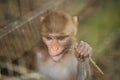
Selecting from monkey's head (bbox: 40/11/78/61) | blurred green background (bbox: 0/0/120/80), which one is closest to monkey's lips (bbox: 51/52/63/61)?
monkey's head (bbox: 40/11/78/61)

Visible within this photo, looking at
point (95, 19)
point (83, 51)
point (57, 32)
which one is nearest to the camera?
point (83, 51)

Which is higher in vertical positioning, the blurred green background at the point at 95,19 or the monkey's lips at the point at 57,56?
the blurred green background at the point at 95,19

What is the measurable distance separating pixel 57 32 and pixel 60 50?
0.07m

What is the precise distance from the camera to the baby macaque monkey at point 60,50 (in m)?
1.09

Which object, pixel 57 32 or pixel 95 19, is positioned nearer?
pixel 57 32

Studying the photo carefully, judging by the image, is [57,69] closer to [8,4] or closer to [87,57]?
[87,57]

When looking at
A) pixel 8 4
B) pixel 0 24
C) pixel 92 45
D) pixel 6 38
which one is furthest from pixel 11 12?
pixel 92 45

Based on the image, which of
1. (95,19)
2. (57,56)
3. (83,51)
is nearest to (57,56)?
(57,56)

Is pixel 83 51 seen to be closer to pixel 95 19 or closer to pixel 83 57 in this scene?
pixel 83 57

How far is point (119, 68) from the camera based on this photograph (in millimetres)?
1396

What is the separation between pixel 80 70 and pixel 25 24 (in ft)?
0.93

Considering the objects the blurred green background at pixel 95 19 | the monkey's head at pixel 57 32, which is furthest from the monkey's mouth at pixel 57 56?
the blurred green background at pixel 95 19

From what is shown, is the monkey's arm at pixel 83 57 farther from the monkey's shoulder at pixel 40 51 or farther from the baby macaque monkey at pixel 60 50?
the monkey's shoulder at pixel 40 51

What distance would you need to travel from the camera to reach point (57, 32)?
1156 mm
